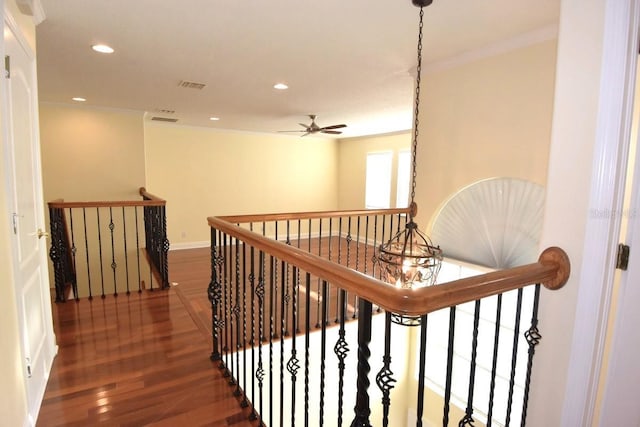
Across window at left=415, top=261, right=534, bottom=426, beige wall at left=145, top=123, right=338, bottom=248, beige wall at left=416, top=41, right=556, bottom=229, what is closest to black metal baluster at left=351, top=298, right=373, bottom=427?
beige wall at left=416, top=41, right=556, bottom=229

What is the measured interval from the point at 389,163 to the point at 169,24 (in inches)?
225

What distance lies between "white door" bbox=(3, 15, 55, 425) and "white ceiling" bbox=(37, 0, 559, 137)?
1.90ft

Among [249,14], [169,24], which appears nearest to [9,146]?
[169,24]

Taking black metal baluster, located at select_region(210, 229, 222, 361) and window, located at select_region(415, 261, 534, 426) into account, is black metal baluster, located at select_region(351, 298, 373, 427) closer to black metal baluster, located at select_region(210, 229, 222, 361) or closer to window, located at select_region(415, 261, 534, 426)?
black metal baluster, located at select_region(210, 229, 222, 361)

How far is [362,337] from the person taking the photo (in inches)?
39.0

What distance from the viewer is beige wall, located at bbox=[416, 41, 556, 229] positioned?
2.42 meters

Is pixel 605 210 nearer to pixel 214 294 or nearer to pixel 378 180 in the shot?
pixel 214 294

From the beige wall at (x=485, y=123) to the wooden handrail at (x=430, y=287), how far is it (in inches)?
57.3

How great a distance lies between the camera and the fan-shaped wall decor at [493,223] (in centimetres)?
272

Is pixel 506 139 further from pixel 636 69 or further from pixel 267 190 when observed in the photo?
pixel 267 190

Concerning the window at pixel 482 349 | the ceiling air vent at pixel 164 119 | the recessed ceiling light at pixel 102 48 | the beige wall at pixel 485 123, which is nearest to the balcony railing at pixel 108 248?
the ceiling air vent at pixel 164 119

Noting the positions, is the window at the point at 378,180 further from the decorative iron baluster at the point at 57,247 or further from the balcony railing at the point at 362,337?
the decorative iron baluster at the point at 57,247

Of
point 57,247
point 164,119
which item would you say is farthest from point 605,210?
point 164,119

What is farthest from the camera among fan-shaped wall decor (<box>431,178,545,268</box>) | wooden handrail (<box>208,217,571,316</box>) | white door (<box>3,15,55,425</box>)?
fan-shaped wall decor (<box>431,178,545,268</box>)
